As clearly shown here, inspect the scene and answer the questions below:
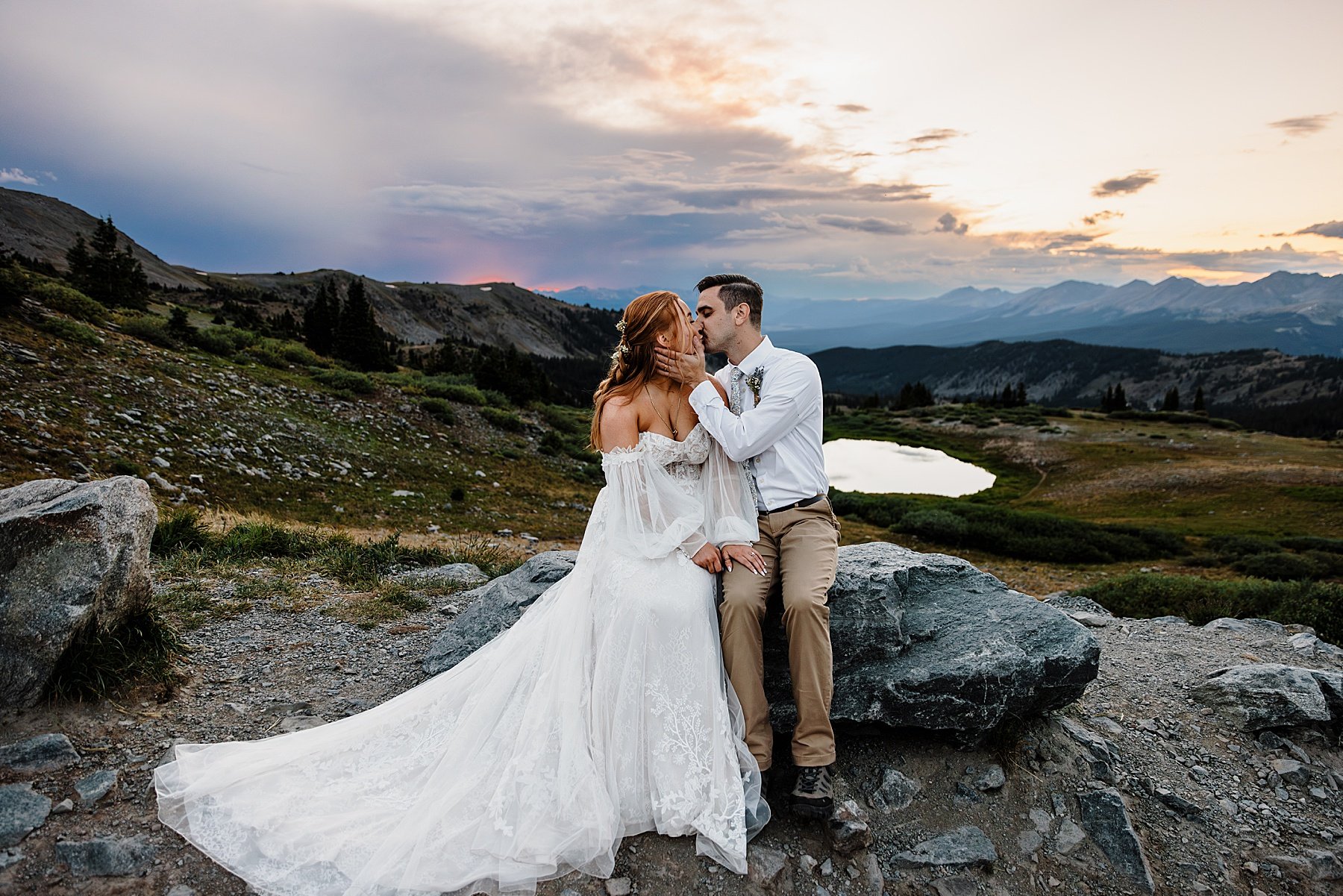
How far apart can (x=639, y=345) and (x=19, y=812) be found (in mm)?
5109

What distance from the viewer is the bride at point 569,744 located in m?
4.27

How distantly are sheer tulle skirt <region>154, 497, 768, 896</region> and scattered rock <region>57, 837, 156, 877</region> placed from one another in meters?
0.23

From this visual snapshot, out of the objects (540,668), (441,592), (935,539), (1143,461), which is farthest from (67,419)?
(1143,461)

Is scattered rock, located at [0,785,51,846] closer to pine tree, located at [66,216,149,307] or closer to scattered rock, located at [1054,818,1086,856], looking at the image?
scattered rock, located at [1054,818,1086,856]

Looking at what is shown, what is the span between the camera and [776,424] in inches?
225

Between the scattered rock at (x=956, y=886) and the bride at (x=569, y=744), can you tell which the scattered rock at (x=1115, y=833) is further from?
the bride at (x=569, y=744)

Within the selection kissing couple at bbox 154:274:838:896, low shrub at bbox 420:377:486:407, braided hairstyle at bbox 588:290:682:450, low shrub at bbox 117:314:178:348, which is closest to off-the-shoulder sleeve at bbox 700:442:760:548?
kissing couple at bbox 154:274:838:896

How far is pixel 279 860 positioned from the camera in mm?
4148

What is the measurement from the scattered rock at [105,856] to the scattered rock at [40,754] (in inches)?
33.0

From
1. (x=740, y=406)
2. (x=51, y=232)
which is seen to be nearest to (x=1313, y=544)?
(x=740, y=406)

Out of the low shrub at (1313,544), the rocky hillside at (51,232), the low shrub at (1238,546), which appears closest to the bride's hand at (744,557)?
the low shrub at (1238,546)

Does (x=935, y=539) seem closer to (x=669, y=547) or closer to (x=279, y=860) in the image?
(x=669, y=547)

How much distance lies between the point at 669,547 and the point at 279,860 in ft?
10.4

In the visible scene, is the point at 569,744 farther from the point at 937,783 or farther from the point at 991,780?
the point at 991,780
